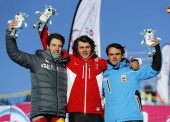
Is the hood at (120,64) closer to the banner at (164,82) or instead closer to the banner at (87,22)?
the banner at (87,22)

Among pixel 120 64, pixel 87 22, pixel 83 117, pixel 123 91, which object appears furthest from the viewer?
pixel 87 22

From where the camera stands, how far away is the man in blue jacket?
4.85 meters

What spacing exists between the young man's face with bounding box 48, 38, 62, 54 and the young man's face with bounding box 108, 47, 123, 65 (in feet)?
2.25

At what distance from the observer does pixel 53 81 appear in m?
4.67

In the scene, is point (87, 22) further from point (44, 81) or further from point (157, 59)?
point (44, 81)

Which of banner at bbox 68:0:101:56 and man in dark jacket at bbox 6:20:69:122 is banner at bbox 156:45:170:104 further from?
man in dark jacket at bbox 6:20:69:122

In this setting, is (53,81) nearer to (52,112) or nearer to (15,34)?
(52,112)

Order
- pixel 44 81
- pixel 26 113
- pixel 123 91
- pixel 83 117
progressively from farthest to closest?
pixel 26 113 → pixel 123 91 → pixel 83 117 → pixel 44 81

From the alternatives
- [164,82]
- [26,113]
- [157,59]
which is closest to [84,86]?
[157,59]

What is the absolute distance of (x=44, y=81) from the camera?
4.65m

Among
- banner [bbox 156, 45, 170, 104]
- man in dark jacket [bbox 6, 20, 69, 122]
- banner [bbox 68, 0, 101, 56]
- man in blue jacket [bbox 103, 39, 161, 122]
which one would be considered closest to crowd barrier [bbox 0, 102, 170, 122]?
banner [bbox 68, 0, 101, 56]

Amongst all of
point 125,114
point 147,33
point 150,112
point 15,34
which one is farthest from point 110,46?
point 150,112

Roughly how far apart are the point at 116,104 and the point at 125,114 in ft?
0.53

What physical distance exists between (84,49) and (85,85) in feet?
1.52
